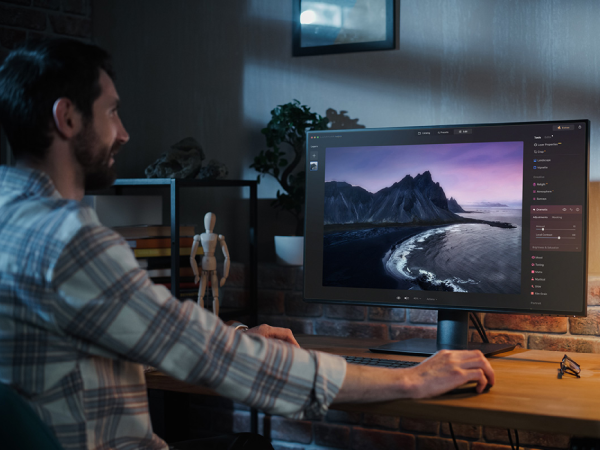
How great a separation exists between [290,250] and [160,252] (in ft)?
1.42

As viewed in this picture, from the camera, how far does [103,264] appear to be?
2.96 feet

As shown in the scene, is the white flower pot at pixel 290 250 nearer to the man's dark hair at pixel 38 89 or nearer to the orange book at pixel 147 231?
the orange book at pixel 147 231

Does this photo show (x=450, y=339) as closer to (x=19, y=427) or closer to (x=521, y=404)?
(x=521, y=404)

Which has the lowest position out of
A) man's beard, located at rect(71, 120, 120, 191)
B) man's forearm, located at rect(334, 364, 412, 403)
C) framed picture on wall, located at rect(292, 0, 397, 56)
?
man's forearm, located at rect(334, 364, 412, 403)

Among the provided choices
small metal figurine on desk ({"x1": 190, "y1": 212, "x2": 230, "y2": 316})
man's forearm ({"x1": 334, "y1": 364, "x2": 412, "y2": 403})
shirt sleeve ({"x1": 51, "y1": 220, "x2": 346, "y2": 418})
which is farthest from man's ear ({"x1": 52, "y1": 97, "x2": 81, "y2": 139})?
small metal figurine on desk ({"x1": 190, "y1": 212, "x2": 230, "y2": 316})

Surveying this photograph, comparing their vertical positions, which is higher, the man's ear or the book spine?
the man's ear

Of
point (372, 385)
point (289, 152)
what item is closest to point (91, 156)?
point (372, 385)

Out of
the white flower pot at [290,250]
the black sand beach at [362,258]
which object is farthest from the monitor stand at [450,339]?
the white flower pot at [290,250]


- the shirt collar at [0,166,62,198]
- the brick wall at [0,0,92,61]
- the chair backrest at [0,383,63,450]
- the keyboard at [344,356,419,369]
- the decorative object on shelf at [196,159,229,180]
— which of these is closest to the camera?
the chair backrest at [0,383,63,450]

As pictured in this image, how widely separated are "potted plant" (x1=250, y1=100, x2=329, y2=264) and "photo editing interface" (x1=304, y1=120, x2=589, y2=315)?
38 centimetres

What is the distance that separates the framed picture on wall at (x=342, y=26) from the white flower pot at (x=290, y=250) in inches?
25.8

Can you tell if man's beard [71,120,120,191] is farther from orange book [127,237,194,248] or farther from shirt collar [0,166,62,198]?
orange book [127,237,194,248]

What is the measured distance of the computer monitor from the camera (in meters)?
1.52

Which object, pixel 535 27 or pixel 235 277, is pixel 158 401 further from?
pixel 535 27
